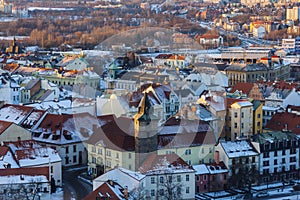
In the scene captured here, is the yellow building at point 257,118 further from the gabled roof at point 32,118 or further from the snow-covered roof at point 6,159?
the snow-covered roof at point 6,159

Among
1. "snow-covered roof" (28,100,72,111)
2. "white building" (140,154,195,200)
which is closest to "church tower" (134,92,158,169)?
"white building" (140,154,195,200)

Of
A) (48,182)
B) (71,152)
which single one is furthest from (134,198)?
(71,152)

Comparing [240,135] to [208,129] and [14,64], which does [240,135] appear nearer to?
[208,129]

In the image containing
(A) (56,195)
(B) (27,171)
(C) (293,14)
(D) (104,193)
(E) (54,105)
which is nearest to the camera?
(D) (104,193)

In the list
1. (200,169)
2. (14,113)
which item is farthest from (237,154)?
(14,113)

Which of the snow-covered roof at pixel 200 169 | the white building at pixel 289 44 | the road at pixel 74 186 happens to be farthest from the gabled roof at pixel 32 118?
the white building at pixel 289 44

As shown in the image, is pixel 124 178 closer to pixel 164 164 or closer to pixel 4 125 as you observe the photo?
pixel 164 164
